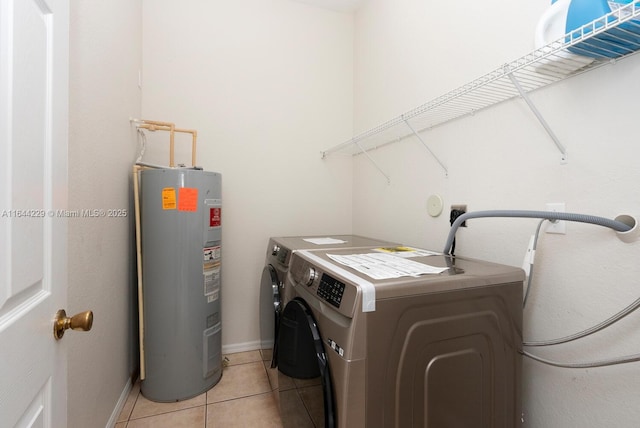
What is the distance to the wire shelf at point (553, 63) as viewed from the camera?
692mm

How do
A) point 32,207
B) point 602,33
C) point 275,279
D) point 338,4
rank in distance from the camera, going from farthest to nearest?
point 338,4
point 275,279
point 602,33
point 32,207

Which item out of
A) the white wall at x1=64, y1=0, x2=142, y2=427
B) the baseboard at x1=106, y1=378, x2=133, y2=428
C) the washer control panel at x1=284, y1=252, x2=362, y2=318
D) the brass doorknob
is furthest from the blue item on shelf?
the baseboard at x1=106, y1=378, x2=133, y2=428

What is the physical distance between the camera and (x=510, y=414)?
3.18 feet

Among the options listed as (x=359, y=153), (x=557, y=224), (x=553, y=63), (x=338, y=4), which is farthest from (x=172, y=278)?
(x=338, y=4)

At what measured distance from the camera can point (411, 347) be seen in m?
0.81

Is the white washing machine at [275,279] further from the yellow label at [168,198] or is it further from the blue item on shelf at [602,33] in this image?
the blue item on shelf at [602,33]

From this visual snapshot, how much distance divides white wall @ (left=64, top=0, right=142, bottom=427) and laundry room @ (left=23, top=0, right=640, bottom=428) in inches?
0.5

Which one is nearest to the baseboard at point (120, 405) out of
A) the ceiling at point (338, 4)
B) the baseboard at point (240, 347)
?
the baseboard at point (240, 347)

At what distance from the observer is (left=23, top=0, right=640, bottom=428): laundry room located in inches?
35.2

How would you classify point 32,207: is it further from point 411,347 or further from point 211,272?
point 211,272

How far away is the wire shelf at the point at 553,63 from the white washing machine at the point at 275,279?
0.79 m

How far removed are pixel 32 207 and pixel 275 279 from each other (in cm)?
115

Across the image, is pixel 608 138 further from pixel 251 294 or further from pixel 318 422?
pixel 251 294

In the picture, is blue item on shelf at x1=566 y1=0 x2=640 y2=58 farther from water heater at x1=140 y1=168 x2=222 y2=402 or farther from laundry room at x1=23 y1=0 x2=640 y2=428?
water heater at x1=140 y1=168 x2=222 y2=402
